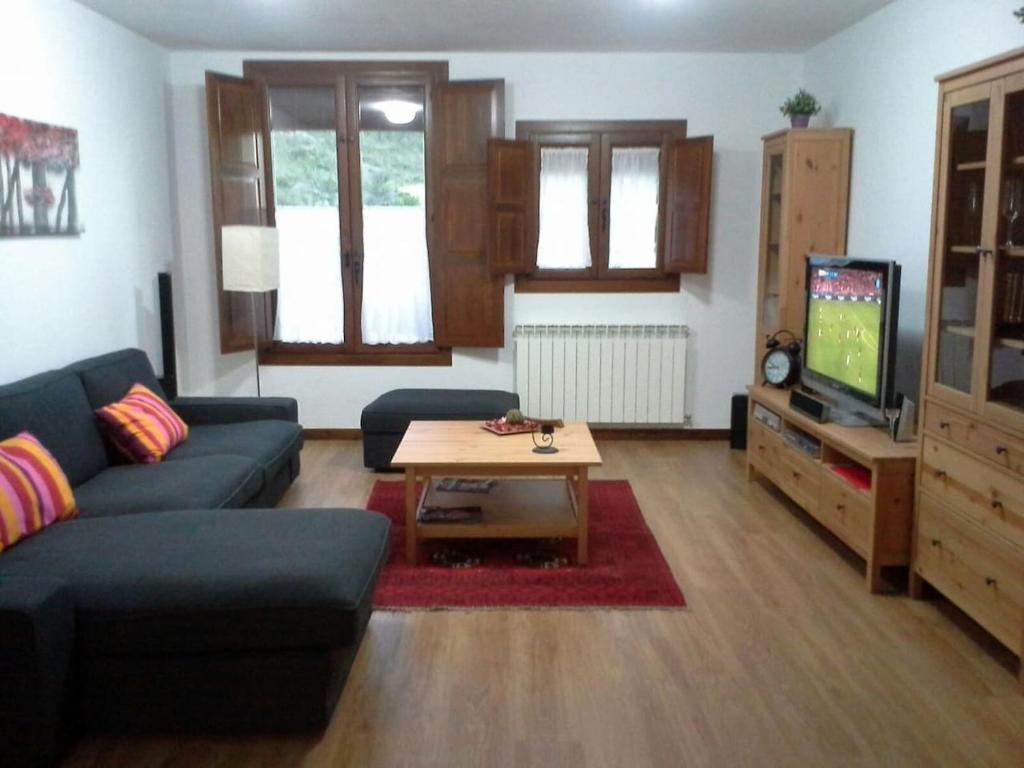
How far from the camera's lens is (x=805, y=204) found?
486 cm

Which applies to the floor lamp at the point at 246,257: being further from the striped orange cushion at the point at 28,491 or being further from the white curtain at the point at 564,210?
the striped orange cushion at the point at 28,491

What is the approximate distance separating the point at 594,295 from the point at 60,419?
3316 millimetres

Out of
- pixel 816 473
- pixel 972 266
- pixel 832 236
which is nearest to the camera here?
pixel 972 266

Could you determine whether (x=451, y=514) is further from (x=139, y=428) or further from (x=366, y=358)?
(x=366, y=358)

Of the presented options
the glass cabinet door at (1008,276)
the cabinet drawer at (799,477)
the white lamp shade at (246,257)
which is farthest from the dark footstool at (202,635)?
the white lamp shade at (246,257)

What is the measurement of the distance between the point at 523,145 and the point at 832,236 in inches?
73.6

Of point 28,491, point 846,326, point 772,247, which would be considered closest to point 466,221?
point 772,247

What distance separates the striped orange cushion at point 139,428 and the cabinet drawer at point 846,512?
2.87m

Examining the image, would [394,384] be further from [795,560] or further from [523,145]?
[795,560]

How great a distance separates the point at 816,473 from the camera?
399 centimetres

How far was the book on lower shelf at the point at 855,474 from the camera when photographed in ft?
11.8

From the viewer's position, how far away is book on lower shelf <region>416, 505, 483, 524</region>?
373cm

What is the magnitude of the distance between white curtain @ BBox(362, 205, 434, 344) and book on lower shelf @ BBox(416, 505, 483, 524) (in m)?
2.22

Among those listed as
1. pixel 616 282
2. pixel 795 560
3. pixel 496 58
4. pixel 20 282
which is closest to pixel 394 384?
pixel 616 282
